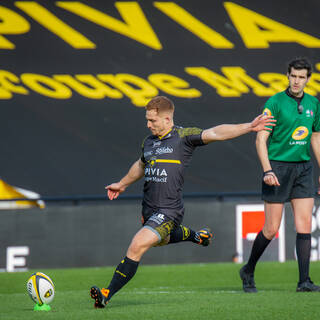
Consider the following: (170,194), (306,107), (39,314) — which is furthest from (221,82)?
(39,314)

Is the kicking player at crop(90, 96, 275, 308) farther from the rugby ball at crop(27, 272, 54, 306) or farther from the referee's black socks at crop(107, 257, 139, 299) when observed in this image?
the rugby ball at crop(27, 272, 54, 306)

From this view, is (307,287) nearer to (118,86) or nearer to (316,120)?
(316,120)

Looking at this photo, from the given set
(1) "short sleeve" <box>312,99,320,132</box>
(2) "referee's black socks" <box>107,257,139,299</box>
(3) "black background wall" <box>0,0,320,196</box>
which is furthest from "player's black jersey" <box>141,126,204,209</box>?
(3) "black background wall" <box>0,0,320,196</box>

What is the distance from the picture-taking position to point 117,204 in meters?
11.2

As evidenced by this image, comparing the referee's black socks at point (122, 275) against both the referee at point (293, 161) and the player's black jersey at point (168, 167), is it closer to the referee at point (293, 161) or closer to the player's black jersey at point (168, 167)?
the player's black jersey at point (168, 167)

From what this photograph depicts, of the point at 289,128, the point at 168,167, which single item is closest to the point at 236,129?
the point at 168,167

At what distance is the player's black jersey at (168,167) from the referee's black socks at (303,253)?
1.25 m

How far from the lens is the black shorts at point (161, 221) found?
17.3 feet

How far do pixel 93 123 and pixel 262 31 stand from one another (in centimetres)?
311

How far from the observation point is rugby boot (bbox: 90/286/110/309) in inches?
197

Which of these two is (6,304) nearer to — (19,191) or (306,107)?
(306,107)

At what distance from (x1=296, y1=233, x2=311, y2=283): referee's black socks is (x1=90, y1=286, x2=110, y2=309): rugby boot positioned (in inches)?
69.9

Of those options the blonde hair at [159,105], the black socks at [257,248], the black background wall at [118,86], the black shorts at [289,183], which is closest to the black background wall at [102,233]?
the black background wall at [118,86]

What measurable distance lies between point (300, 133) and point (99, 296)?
7.31 feet
